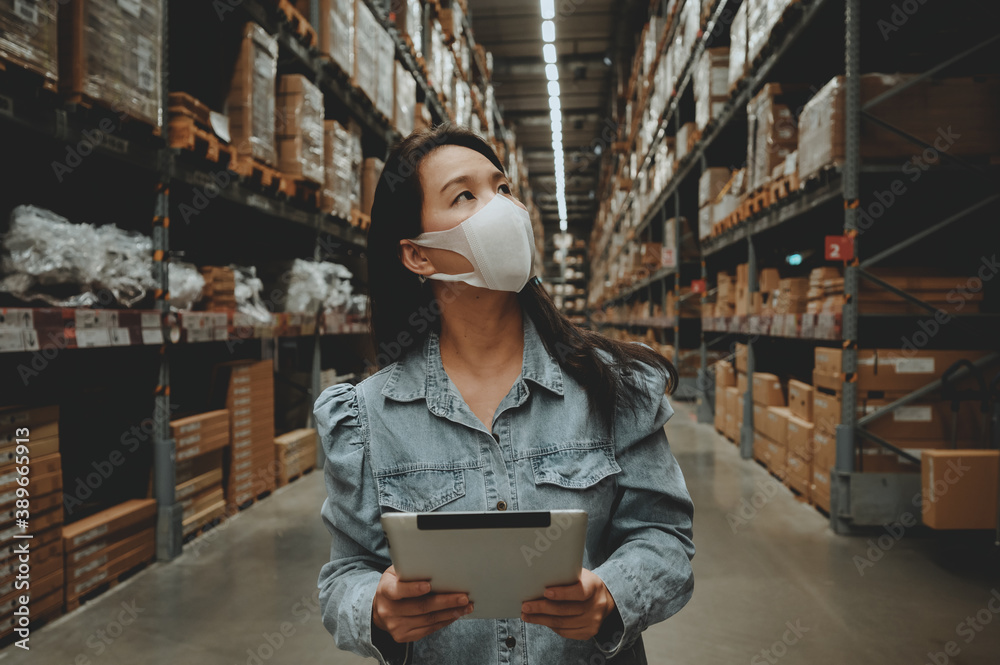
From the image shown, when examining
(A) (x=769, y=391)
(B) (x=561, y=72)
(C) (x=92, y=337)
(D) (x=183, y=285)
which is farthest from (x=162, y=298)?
(B) (x=561, y=72)

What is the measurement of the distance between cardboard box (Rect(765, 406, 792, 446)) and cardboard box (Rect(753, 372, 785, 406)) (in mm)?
80

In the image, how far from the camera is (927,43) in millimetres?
4176

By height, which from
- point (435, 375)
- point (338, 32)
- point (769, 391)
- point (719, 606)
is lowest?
point (719, 606)

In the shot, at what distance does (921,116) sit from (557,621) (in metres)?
3.79

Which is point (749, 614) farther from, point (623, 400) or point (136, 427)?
point (136, 427)

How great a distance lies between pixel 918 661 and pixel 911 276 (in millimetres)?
2175

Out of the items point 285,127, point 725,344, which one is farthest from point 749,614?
point 725,344

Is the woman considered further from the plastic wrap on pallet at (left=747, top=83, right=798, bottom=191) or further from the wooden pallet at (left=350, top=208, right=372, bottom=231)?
the wooden pallet at (left=350, top=208, right=372, bottom=231)

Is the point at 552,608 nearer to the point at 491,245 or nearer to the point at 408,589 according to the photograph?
the point at 408,589

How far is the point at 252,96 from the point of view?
3.65 m

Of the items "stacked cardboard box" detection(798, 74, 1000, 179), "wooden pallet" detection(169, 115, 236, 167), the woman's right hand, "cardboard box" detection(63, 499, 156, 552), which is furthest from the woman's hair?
"stacked cardboard box" detection(798, 74, 1000, 179)

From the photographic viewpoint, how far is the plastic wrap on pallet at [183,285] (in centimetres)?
321

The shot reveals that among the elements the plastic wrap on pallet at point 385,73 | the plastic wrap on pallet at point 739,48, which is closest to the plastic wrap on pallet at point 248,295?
the plastic wrap on pallet at point 385,73

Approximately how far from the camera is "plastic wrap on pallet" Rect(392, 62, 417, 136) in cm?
605
